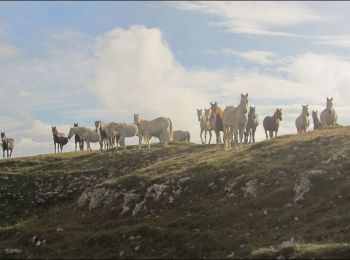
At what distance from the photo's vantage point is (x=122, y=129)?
209 ft

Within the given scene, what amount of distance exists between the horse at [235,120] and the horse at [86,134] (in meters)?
23.4

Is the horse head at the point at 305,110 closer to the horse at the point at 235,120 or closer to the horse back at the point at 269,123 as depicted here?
the horse back at the point at 269,123

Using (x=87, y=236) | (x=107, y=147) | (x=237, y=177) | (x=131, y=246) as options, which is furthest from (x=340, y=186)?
(x=107, y=147)

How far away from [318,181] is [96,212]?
42.3 feet

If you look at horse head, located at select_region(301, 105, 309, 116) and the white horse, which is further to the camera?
the white horse

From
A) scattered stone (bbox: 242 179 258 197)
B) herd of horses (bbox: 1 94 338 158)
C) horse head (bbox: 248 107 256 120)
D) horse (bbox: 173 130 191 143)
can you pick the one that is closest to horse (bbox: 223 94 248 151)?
herd of horses (bbox: 1 94 338 158)

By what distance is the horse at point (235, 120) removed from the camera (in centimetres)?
4169

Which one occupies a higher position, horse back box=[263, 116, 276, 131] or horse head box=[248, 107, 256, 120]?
horse head box=[248, 107, 256, 120]

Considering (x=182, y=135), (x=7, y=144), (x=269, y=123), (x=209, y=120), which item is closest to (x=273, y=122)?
(x=269, y=123)

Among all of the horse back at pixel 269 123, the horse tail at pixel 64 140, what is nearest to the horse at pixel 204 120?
the horse back at pixel 269 123

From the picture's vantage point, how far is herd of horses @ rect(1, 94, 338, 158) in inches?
1708

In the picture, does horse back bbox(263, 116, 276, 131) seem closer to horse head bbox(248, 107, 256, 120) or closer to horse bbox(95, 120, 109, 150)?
horse head bbox(248, 107, 256, 120)

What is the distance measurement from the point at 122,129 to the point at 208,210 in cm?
3725

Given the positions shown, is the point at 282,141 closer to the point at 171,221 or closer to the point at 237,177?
the point at 237,177
